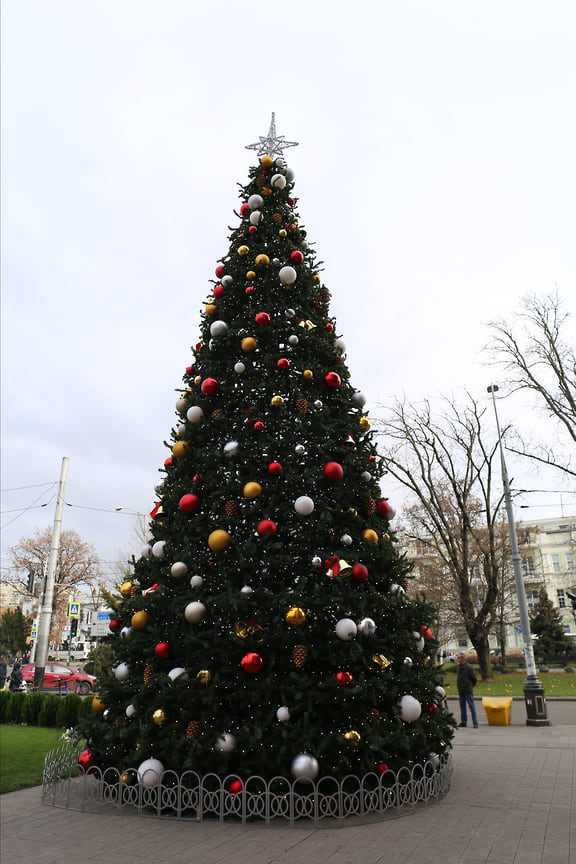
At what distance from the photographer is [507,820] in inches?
200

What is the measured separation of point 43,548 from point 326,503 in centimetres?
4105

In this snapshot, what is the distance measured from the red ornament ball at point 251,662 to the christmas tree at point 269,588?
0.07 feet

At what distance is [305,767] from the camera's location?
483cm

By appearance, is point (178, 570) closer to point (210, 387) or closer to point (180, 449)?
point (180, 449)

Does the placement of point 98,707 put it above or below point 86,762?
above

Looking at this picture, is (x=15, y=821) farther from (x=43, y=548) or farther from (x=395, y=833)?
(x=43, y=548)

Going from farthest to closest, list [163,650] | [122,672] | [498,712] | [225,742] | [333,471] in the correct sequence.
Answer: [498,712] → [333,471] → [122,672] → [163,650] → [225,742]

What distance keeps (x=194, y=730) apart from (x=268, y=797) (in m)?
0.87

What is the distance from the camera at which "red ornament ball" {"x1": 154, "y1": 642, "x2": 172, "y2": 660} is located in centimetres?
550

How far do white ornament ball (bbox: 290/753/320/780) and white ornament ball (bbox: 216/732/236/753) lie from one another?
0.58 meters

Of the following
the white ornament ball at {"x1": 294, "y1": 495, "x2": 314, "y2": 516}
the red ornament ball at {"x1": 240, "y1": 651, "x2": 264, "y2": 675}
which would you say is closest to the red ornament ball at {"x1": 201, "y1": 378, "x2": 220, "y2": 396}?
the white ornament ball at {"x1": 294, "y1": 495, "x2": 314, "y2": 516}

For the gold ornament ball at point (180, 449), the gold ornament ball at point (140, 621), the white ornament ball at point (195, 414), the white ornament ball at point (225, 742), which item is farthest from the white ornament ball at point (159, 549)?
the white ornament ball at point (225, 742)

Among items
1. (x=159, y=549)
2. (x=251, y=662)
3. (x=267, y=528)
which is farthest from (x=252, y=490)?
(x=251, y=662)

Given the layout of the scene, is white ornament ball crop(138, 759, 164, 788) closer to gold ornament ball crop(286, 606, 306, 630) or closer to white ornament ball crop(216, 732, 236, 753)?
white ornament ball crop(216, 732, 236, 753)
